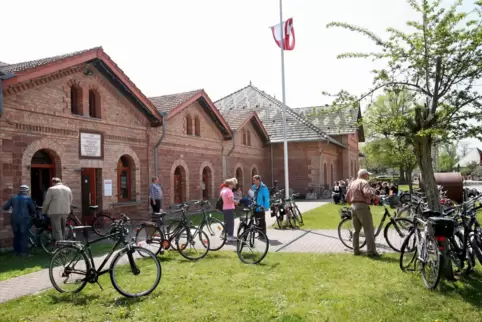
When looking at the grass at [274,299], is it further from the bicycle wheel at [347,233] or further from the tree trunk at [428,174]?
the tree trunk at [428,174]

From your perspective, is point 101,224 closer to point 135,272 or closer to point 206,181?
point 135,272

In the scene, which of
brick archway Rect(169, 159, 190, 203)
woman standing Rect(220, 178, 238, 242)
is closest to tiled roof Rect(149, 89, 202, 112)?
brick archway Rect(169, 159, 190, 203)

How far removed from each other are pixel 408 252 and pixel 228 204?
4.39m

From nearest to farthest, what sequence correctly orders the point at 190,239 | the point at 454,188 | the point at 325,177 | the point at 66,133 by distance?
the point at 190,239 → the point at 66,133 → the point at 454,188 → the point at 325,177

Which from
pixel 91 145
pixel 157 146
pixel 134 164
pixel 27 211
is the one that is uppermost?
pixel 157 146

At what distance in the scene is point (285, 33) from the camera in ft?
48.2

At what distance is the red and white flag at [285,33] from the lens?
1463cm

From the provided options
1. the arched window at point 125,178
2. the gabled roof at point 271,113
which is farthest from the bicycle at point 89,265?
the gabled roof at point 271,113

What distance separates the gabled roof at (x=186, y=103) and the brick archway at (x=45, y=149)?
5414mm

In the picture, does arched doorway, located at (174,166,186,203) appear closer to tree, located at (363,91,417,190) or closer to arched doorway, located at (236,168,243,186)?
arched doorway, located at (236,168,243,186)

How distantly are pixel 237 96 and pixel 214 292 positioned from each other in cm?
2931

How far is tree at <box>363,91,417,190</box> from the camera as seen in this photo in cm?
1062

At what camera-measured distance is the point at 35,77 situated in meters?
10.9

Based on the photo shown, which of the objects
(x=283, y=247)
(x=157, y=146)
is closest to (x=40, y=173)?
(x=157, y=146)
